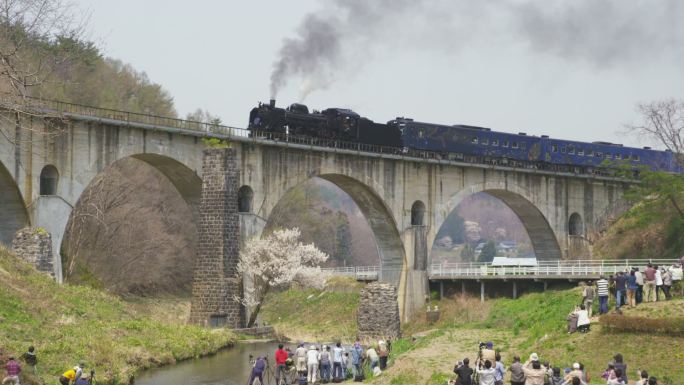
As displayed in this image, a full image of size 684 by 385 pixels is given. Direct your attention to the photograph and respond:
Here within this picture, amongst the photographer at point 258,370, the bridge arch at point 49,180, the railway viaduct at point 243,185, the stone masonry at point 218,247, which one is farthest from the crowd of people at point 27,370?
the stone masonry at point 218,247

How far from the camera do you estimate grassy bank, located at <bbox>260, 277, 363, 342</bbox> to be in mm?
62500

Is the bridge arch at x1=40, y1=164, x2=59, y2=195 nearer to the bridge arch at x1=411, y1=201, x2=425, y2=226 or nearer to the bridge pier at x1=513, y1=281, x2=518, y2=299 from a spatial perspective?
the bridge pier at x1=513, y1=281, x2=518, y2=299

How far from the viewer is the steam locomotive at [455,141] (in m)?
60.7

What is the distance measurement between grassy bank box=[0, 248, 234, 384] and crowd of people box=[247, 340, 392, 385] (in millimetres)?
5442

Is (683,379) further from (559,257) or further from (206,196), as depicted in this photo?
(559,257)

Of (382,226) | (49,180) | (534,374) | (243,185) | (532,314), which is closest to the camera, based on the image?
(534,374)

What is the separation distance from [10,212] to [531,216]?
44192 millimetres

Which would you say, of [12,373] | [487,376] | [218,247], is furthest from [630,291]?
[218,247]

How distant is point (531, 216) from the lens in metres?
78.9

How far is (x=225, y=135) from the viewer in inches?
2199

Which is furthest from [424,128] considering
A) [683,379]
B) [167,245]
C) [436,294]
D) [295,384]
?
[683,379]

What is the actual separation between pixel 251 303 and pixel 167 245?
26.1 meters

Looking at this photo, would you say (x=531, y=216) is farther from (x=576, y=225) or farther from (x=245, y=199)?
(x=245, y=199)

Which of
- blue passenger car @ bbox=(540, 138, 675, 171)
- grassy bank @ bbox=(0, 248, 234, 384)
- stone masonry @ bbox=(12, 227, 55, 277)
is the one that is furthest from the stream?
blue passenger car @ bbox=(540, 138, 675, 171)
